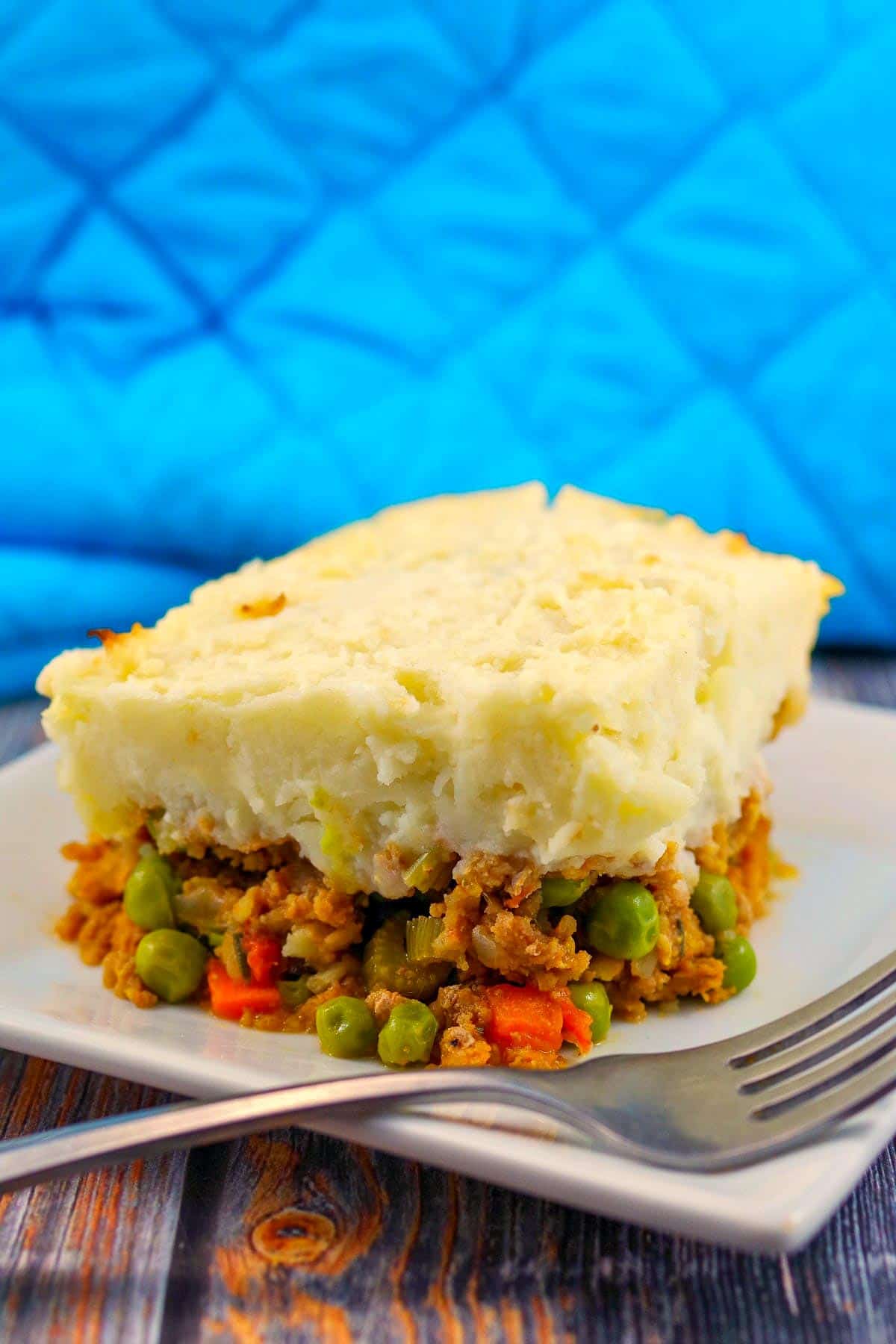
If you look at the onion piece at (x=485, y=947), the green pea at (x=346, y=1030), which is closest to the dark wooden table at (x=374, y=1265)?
the green pea at (x=346, y=1030)

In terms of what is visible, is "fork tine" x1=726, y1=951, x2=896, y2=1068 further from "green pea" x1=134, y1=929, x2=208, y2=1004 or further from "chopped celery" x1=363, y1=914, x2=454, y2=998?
"green pea" x1=134, y1=929, x2=208, y2=1004

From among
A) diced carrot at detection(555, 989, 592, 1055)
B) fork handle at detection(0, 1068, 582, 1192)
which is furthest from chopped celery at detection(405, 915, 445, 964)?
fork handle at detection(0, 1068, 582, 1192)

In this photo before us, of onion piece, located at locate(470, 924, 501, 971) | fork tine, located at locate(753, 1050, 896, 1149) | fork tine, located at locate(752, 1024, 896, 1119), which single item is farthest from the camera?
onion piece, located at locate(470, 924, 501, 971)

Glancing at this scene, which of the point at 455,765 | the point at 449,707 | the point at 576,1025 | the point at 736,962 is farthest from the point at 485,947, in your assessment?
the point at 736,962

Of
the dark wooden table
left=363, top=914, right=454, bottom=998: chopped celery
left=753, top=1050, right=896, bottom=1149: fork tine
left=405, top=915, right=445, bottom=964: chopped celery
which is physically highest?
left=753, top=1050, right=896, bottom=1149: fork tine

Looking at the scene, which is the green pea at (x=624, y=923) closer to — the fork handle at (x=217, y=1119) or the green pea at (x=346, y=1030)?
the green pea at (x=346, y=1030)

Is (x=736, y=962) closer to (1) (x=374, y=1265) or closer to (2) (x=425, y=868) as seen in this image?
(2) (x=425, y=868)
